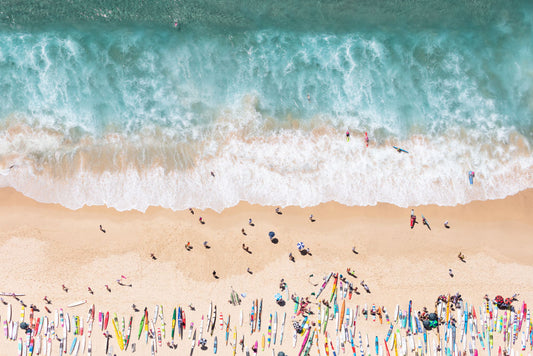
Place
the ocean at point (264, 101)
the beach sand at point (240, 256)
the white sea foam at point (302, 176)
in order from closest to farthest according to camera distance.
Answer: the beach sand at point (240, 256) → the white sea foam at point (302, 176) → the ocean at point (264, 101)

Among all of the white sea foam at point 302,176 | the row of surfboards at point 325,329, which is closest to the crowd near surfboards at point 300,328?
the row of surfboards at point 325,329

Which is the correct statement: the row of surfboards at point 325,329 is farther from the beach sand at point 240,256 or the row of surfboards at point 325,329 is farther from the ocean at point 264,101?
the ocean at point 264,101

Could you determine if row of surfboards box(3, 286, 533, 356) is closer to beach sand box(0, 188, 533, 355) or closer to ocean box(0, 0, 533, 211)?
beach sand box(0, 188, 533, 355)

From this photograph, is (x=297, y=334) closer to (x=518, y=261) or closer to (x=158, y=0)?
(x=518, y=261)

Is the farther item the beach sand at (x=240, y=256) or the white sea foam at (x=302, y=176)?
the white sea foam at (x=302, y=176)

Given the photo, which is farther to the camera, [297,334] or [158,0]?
[158,0]

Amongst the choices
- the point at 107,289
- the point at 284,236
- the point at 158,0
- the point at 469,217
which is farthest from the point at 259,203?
the point at 158,0

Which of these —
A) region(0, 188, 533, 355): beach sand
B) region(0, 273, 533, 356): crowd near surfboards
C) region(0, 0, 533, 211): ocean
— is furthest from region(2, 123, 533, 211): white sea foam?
region(0, 273, 533, 356): crowd near surfboards
